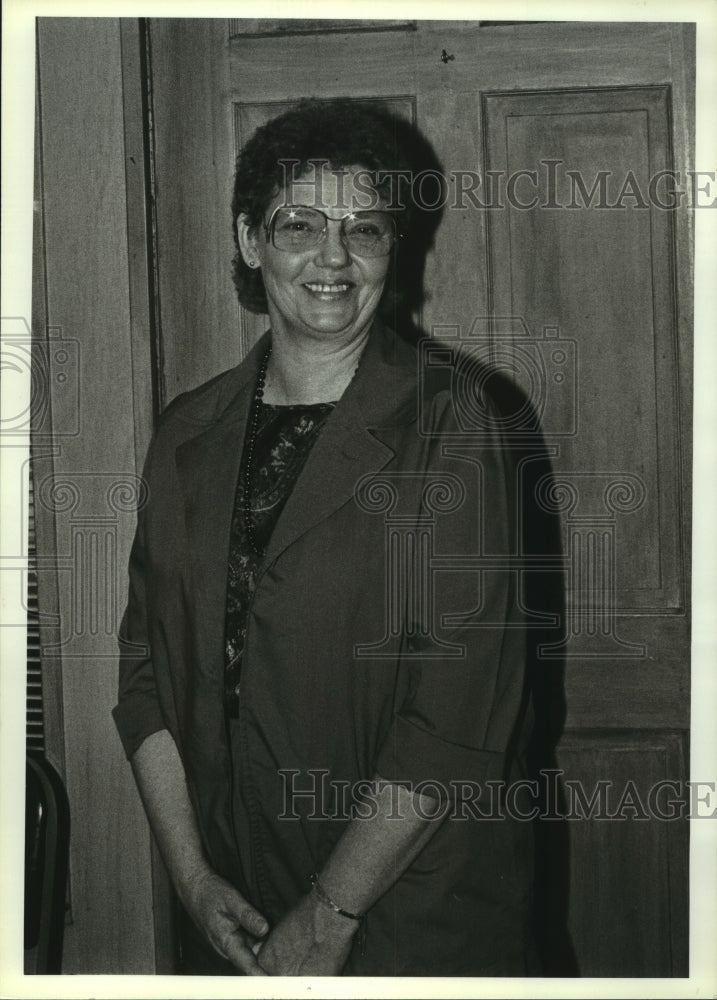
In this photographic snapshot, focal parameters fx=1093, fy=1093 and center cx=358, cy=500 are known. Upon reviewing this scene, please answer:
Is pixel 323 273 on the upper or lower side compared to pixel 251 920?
upper

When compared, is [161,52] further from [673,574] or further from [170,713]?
[673,574]

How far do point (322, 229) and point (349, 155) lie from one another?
12 centimetres

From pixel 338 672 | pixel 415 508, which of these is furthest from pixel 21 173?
pixel 338 672

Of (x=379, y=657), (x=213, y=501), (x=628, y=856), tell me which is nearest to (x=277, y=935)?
(x=379, y=657)

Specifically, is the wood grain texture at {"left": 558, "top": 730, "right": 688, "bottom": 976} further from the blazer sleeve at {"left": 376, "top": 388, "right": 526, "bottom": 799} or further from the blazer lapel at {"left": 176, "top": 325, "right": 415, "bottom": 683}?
the blazer lapel at {"left": 176, "top": 325, "right": 415, "bottom": 683}

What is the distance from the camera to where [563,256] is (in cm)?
160

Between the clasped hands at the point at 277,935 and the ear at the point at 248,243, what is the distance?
0.91m

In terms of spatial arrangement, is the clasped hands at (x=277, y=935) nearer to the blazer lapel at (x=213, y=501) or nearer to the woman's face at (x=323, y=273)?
the blazer lapel at (x=213, y=501)

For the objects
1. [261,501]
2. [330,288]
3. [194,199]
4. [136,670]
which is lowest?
[136,670]

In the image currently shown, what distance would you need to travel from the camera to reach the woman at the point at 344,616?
157cm

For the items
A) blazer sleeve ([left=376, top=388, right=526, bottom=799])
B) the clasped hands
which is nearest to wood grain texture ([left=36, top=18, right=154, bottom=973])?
the clasped hands

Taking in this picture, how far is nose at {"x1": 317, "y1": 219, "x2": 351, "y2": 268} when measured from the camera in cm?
157

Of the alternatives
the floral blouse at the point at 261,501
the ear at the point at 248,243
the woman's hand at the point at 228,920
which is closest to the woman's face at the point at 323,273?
the ear at the point at 248,243

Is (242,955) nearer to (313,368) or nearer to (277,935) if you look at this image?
(277,935)
